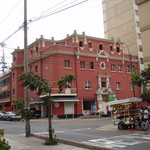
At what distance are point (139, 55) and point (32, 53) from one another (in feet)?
76.1

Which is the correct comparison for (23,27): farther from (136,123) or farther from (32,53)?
(32,53)

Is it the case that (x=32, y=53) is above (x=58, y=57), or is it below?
above

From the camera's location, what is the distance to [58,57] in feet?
116

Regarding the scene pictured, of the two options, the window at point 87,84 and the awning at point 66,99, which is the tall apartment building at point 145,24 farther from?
the window at point 87,84

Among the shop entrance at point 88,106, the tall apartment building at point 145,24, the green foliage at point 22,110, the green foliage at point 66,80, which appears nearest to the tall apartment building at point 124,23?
the shop entrance at point 88,106

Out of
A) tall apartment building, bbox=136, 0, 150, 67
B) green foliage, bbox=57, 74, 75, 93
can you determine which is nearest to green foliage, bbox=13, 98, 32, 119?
green foliage, bbox=57, 74, 75, 93

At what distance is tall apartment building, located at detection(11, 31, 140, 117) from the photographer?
3528cm

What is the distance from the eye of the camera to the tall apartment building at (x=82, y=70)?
3528cm

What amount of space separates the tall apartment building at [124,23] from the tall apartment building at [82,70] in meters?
8.17

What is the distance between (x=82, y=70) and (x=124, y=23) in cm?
2399

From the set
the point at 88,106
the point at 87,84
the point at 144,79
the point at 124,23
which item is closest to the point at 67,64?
the point at 87,84

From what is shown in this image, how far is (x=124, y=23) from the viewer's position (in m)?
55.1

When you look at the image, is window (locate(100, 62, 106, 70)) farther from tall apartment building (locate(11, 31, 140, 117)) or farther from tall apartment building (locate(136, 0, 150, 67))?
tall apartment building (locate(136, 0, 150, 67))

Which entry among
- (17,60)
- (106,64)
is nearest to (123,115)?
(106,64)
